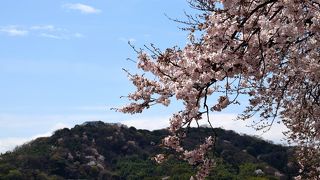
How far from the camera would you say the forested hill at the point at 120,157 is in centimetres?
7466

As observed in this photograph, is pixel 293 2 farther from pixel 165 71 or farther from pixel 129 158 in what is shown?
pixel 129 158

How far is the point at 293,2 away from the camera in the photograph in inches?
257

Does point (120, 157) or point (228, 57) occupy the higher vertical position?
point (120, 157)

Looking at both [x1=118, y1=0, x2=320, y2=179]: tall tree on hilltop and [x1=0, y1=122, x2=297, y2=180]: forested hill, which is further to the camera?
[x1=0, y1=122, x2=297, y2=180]: forested hill

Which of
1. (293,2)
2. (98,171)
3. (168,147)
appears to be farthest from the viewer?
(98,171)

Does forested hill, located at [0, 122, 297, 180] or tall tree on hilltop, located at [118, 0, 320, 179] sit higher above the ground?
forested hill, located at [0, 122, 297, 180]

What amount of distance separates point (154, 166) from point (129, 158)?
8.70 m

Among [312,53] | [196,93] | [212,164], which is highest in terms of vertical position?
[312,53]

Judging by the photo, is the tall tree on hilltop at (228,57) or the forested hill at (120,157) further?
the forested hill at (120,157)

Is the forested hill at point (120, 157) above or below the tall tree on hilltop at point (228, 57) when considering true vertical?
above

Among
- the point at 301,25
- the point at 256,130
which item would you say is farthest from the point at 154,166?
→ the point at 301,25

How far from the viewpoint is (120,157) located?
314 feet

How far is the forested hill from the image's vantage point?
74.7 metres

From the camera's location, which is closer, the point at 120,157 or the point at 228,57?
the point at 228,57
